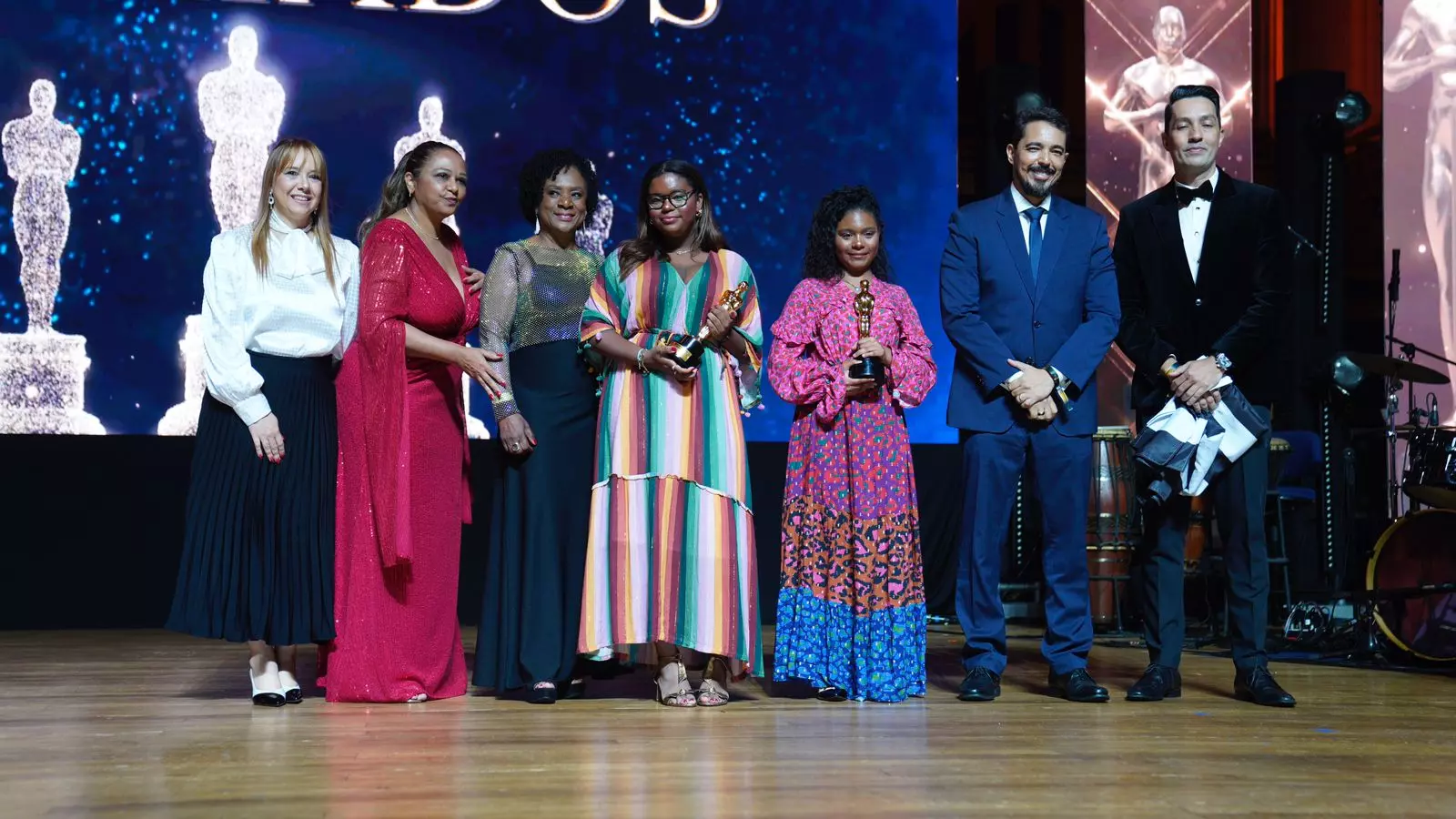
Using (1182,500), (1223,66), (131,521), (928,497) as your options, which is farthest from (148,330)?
(1223,66)

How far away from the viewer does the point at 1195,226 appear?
3.84 metres

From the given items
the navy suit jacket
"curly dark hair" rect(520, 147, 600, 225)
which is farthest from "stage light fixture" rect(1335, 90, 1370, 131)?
"curly dark hair" rect(520, 147, 600, 225)

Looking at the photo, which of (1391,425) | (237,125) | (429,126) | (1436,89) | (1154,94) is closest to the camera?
(1391,425)

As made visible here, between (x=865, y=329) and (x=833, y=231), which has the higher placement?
(x=833, y=231)

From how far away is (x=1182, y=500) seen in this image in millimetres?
3760

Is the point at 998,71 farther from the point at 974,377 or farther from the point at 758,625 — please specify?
the point at 758,625

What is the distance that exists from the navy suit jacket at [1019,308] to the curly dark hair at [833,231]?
194mm

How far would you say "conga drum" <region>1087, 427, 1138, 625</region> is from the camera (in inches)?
247

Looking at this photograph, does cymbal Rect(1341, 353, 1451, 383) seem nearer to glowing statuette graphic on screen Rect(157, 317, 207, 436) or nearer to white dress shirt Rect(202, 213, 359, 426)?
white dress shirt Rect(202, 213, 359, 426)

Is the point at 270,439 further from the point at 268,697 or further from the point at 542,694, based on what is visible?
the point at 542,694

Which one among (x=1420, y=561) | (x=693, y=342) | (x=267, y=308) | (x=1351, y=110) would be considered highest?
(x=1351, y=110)

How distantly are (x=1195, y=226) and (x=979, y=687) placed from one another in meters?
1.40

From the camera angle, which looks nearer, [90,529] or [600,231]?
[90,529]

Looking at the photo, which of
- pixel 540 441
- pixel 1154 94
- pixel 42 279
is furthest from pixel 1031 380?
pixel 42 279
